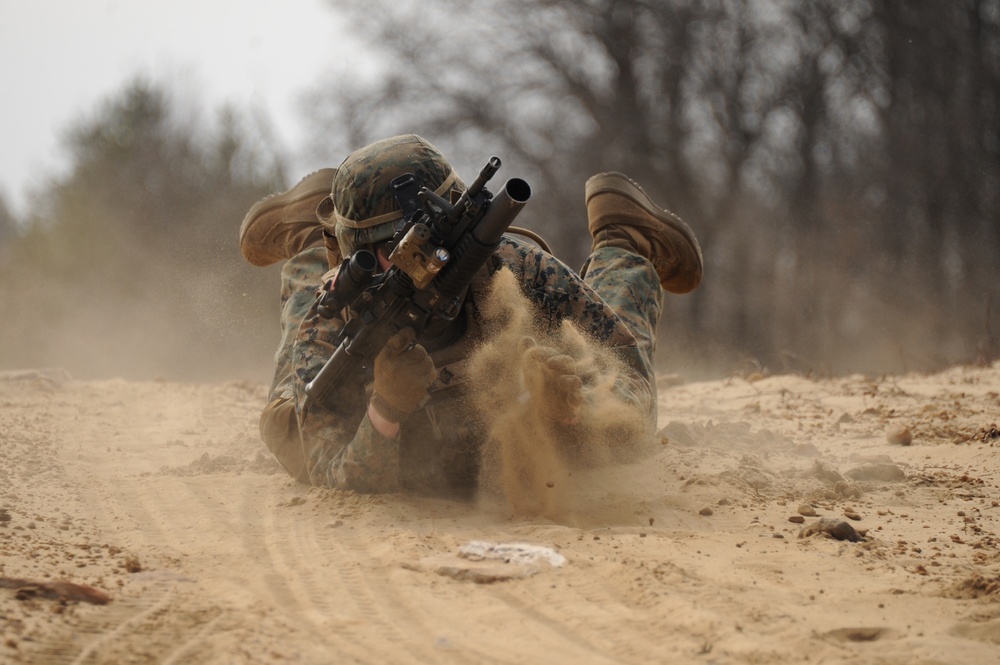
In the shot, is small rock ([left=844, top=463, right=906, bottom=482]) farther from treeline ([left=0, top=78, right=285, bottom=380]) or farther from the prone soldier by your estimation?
treeline ([left=0, top=78, right=285, bottom=380])

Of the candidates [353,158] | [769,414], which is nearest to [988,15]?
[769,414]

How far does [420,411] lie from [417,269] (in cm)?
77

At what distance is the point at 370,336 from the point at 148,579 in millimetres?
1042

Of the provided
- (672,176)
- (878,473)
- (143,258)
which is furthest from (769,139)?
(878,473)

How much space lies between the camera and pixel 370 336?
343 cm

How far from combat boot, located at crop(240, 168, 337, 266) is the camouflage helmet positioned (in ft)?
4.90

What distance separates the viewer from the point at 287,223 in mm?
5438

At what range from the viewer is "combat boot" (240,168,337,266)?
5352 millimetres

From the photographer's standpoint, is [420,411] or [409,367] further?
[420,411]

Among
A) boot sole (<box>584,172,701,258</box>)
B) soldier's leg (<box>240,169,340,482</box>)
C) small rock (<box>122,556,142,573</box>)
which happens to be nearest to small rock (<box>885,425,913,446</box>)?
boot sole (<box>584,172,701,258</box>)

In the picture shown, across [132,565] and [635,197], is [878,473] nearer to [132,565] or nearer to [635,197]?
[635,197]

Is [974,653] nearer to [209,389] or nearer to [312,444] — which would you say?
[312,444]

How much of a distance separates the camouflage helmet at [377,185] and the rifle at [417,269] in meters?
0.09

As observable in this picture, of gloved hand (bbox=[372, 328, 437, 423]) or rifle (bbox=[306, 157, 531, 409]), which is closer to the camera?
rifle (bbox=[306, 157, 531, 409])
